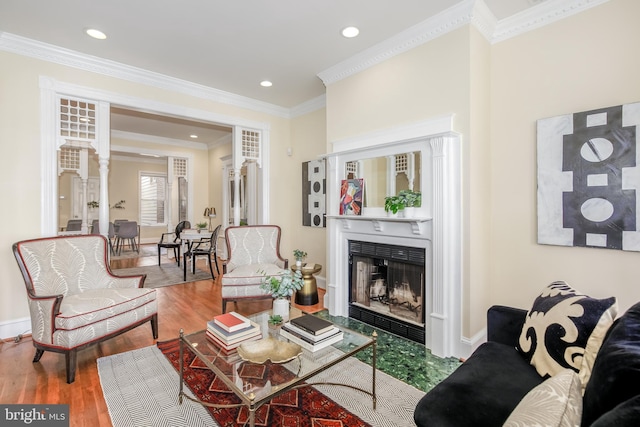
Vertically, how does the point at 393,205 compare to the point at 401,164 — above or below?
below

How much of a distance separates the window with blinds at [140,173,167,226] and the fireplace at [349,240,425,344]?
28.1 feet

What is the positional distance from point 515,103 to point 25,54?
4722 mm

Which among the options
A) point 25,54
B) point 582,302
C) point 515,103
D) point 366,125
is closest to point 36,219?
point 25,54

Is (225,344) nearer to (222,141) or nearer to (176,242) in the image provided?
(176,242)

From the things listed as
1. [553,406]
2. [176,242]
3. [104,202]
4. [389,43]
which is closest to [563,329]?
[553,406]

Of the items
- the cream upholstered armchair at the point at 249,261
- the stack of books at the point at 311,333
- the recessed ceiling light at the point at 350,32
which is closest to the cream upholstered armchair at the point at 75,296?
the cream upholstered armchair at the point at 249,261

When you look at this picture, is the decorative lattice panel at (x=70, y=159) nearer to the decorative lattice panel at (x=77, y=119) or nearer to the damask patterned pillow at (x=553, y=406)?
the decorative lattice panel at (x=77, y=119)

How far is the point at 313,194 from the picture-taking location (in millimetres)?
4691

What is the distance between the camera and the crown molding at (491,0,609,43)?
2.42 metres

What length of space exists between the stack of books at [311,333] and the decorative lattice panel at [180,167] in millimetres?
6954

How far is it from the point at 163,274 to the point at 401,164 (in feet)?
15.8

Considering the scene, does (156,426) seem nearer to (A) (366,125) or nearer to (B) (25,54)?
(A) (366,125)

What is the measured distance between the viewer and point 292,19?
8.96 feet

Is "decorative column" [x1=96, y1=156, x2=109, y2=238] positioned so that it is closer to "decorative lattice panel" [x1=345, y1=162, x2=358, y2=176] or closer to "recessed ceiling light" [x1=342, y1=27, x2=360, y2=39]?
"decorative lattice panel" [x1=345, y1=162, x2=358, y2=176]
